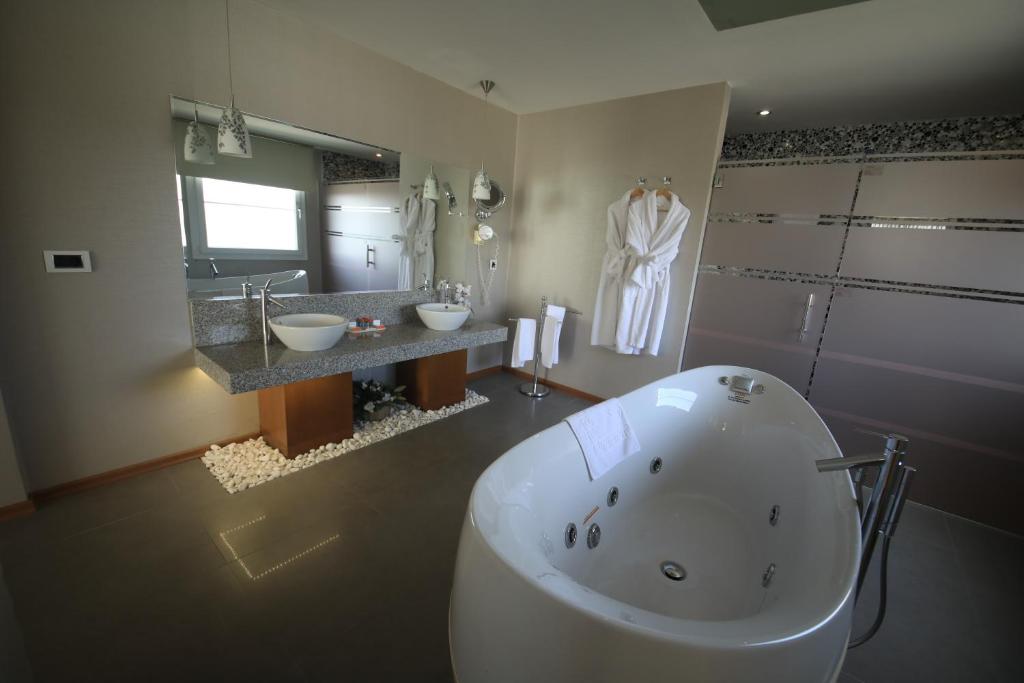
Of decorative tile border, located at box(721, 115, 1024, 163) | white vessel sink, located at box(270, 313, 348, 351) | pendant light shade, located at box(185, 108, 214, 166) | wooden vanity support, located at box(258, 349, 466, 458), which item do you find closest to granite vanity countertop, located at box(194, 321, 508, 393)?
white vessel sink, located at box(270, 313, 348, 351)

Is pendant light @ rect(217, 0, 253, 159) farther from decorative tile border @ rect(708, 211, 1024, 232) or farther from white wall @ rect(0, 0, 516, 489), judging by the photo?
decorative tile border @ rect(708, 211, 1024, 232)

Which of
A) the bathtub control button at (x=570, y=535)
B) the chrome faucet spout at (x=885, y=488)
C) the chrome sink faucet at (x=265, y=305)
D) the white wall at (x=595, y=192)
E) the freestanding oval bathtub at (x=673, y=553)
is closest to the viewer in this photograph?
the freestanding oval bathtub at (x=673, y=553)

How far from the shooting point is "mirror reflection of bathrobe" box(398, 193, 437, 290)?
306cm

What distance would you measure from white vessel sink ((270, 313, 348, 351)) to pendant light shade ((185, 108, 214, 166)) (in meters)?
0.86

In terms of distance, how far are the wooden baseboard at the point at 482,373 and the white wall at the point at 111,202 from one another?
1936 mm

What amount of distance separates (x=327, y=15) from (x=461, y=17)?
2.40 ft

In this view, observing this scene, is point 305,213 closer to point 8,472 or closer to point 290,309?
point 290,309

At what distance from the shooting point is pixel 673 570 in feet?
5.67

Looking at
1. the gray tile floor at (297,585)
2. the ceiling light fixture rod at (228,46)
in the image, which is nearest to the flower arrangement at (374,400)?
the gray tile floor at (297,585)

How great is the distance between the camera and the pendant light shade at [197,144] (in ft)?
6.73

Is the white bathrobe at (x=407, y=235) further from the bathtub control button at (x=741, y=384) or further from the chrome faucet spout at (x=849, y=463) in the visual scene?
the chrome faucet spout at (x=849, y=463)

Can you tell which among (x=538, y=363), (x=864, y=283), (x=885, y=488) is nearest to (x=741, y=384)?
(x=864, y=283)

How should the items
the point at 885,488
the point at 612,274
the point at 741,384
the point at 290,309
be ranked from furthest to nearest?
the point at 612,274 → the point at 290,309 → the point at 741,384 → the point at 885,488

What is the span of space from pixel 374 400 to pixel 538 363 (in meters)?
1.53
